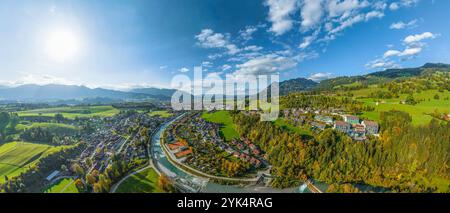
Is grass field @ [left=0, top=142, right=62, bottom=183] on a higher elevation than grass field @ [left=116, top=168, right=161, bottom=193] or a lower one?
higher

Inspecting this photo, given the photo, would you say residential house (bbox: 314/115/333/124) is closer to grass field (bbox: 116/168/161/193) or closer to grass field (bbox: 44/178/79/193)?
grass field (bbox: 116/168/161/193)

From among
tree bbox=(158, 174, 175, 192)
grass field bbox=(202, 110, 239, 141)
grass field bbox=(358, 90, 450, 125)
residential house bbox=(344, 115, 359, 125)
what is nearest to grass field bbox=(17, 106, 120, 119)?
grass field bbox=(202, 110, 239, 141)

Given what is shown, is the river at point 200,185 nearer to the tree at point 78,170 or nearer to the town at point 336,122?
the tree at point 78,170

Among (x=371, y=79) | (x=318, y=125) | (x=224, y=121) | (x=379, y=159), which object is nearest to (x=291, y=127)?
(x=318, y=125)

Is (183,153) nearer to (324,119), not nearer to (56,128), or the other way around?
(56,128)
